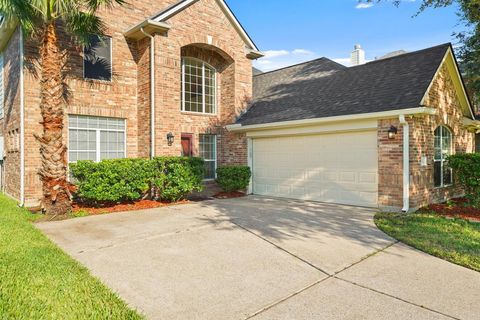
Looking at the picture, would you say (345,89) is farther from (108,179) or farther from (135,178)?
(108,179)

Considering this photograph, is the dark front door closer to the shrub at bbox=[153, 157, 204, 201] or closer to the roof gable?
the shrub at bbox=[153, 157, 204, 201]

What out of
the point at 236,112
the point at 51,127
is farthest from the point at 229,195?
the point at 51,127

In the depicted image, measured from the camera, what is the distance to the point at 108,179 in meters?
8.88

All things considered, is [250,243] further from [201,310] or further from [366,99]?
[366,99]

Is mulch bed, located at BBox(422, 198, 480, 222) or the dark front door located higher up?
the dark front door

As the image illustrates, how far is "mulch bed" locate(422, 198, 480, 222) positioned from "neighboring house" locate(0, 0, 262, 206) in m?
6.84

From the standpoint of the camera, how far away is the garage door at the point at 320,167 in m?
9.25

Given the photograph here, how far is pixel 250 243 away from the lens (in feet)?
18.3

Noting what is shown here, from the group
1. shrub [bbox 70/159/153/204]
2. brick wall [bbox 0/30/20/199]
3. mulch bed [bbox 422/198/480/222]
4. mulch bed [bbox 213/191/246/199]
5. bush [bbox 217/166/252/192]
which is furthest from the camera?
bush [bbox 217/166/252/192]

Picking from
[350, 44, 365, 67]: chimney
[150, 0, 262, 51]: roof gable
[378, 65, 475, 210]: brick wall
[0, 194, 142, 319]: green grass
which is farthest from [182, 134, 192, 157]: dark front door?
[350, 44, 365, 67]: chimney

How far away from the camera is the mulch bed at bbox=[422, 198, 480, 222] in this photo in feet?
26.5

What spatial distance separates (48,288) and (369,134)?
8482 mm

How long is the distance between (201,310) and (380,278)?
2.37 meters

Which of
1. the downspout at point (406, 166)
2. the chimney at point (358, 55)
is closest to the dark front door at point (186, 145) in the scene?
the downspout at point (406, 166)
